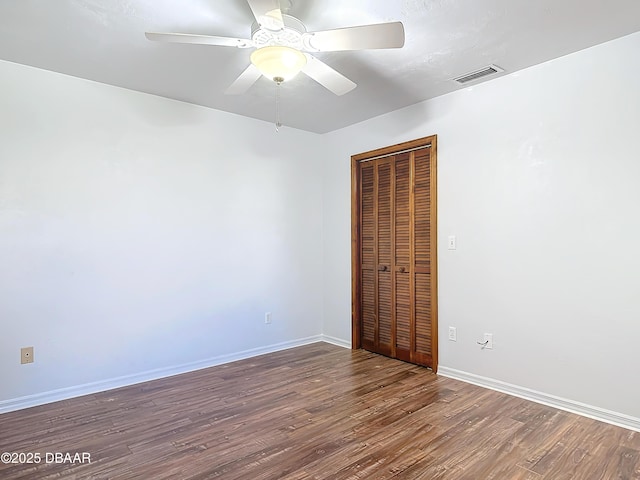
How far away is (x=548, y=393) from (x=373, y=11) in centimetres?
276

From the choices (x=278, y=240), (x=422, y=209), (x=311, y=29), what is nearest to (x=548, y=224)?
(x=422, y=209)

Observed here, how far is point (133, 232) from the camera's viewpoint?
3145 millimetres

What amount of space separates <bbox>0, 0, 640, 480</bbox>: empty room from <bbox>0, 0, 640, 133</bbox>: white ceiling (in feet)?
0.06

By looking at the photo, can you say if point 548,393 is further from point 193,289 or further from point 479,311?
point 193,289

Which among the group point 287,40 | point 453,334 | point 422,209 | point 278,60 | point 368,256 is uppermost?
point 287,40

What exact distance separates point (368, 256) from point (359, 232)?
288 mm

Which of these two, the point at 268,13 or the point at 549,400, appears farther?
the point at 549,400

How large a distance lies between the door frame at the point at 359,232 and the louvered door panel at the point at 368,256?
0.05 m

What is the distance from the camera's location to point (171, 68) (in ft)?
8.91

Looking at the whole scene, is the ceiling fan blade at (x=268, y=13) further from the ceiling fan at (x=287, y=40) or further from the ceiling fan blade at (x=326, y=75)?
the ceiling fan blade at (x=326, y=75)

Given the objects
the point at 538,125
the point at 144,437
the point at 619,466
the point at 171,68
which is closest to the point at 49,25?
the point at 171,68

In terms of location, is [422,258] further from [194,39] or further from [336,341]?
[194,39]

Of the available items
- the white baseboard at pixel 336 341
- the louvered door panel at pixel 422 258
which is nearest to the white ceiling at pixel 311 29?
the louvered door panel at pixel 422 258

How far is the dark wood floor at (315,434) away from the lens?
1.92 m
